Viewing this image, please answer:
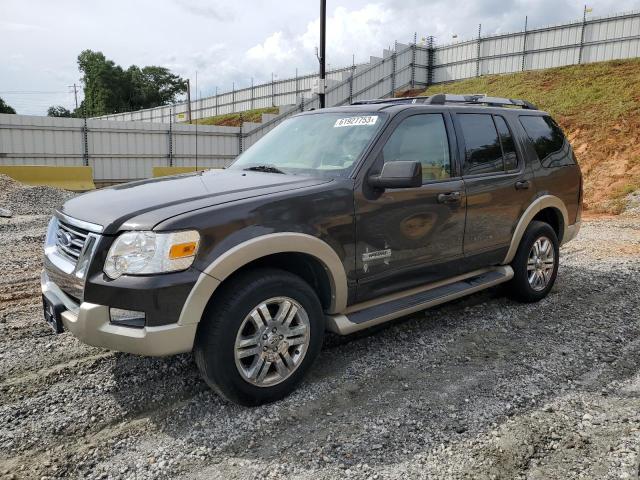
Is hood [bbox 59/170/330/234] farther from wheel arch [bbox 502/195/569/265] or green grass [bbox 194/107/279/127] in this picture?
green grass [bbox 194/107/279/127]

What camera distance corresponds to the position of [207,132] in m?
22.7

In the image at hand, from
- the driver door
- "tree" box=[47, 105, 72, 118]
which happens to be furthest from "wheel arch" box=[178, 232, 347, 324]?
"tree" box=[47, 105, 72, 118]

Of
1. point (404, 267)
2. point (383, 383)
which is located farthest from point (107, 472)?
point (404, 267)

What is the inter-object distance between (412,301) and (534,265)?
6.49 feet

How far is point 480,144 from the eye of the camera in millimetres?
4773

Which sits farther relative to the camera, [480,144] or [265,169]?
[480,144]

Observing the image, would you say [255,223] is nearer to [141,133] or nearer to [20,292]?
[20,292]

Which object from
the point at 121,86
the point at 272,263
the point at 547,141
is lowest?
the point at 272,263

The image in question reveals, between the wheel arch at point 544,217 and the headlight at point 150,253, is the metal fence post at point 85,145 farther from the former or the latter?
the headlight at point 150,253

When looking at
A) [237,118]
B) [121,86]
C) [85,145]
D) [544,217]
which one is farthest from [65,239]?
[121,86]

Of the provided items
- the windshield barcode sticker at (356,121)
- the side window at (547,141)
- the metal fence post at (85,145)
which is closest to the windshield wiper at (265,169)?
the windshield barcode sticker at (356,121)

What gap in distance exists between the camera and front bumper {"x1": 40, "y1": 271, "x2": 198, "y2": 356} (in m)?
2.88

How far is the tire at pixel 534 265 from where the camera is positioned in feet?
17.1

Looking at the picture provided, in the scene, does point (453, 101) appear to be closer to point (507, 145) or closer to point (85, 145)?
point (507, 145)
